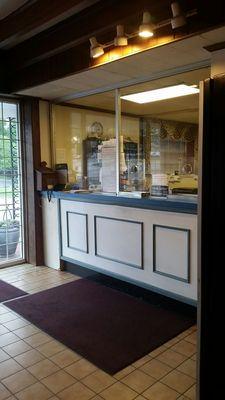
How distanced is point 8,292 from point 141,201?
69.4 inches

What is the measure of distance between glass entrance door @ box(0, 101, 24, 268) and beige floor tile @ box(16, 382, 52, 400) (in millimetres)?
2628

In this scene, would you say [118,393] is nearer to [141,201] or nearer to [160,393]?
[160,393]

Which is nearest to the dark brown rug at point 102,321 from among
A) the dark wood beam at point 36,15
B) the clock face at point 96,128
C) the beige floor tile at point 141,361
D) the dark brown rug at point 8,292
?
→ the beige floor tile at point 141,361

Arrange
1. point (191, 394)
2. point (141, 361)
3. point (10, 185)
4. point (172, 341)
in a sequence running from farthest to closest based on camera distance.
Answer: point (10, 185) → point (172, 341) → point (141, 361) → point (191, 394)

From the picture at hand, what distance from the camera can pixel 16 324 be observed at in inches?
117

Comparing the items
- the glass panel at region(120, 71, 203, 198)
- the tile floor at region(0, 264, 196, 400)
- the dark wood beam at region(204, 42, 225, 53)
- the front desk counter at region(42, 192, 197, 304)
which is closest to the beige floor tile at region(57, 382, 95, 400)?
the tile floor at region(0, 264, 196, 400)

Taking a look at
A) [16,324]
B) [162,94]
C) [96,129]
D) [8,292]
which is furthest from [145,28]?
[8,292]

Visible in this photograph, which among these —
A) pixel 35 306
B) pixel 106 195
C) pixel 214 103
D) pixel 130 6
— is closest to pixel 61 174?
pixel 106 195

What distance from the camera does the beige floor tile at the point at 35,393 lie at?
2.04 metres

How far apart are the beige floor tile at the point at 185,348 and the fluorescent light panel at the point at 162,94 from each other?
7.84 feet

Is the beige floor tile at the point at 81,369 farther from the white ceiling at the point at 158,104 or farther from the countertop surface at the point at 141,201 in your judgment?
the white ceiling at the point at 158,104

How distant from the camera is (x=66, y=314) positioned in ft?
10.2

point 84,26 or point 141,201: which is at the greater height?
point 84,26

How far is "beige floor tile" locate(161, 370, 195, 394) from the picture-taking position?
213cm
